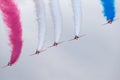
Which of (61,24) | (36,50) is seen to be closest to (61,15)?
(61,24)

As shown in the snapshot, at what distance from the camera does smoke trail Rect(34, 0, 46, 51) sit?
8.01 meters

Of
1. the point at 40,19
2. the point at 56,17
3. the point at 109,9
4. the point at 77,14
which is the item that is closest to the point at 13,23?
the point at 40,19

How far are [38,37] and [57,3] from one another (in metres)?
0.80

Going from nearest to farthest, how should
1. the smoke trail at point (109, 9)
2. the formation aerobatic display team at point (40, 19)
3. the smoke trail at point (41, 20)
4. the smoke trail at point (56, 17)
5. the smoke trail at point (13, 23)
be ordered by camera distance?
the smoke trail at point (13, 23) < the formation aerobatic display team at point (40, 19) < the smoke trail at point (41, 20) < the smoke trail at point (56, 17) < the smoke trail at point (109, 9)

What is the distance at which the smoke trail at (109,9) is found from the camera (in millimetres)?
8953

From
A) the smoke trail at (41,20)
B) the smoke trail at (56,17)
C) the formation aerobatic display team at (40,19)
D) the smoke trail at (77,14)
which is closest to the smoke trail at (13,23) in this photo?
the formation aerobatic display team at (40,19)

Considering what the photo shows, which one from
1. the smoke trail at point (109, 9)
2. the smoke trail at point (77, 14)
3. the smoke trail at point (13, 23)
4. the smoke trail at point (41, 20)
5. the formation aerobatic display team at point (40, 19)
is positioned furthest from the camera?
the smoke trail at point (109, 9)

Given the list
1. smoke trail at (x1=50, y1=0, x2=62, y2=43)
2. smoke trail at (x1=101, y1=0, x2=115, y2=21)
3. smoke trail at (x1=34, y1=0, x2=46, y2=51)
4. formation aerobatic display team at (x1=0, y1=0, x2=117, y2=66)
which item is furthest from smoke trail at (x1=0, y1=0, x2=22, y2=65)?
smoke trail at (x1=101, y1=0, x2=115, y2=21)

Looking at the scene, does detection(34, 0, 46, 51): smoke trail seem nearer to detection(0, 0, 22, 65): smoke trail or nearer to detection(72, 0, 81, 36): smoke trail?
detection(0, 0, 22, 65): smoke trail

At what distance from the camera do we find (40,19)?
8195mm

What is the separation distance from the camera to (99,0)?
8.90m

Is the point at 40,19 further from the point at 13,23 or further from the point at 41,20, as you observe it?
the point at 13,23

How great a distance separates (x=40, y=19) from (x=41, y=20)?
0.04 m

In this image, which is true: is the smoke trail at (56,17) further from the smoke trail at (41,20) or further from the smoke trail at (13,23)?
the smoke trail at (13,23)
